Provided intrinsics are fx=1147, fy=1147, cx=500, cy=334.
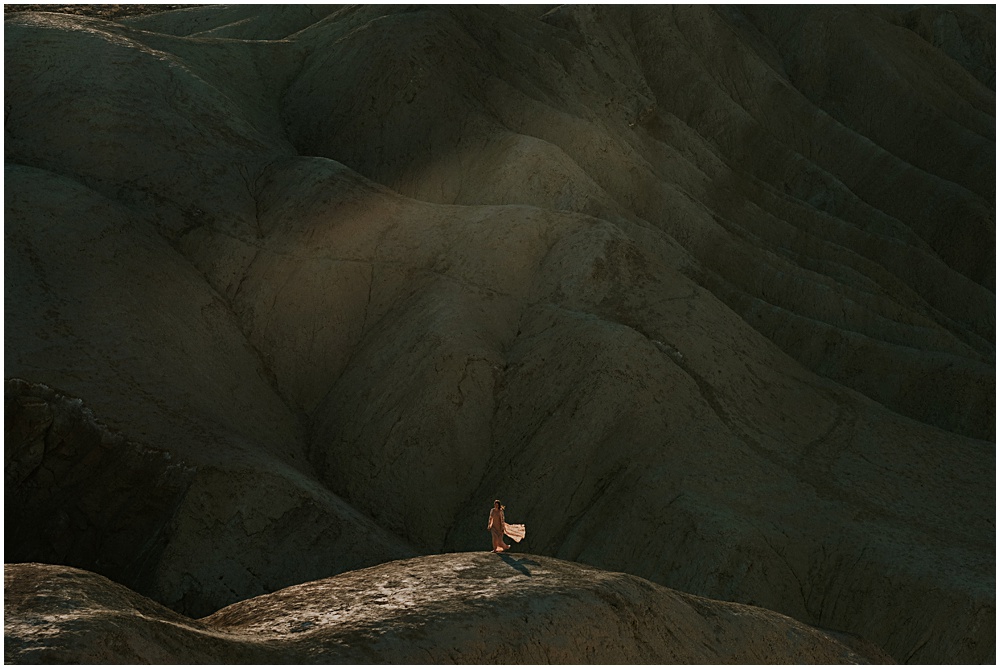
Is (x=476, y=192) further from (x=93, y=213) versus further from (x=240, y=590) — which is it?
(x=240, y=590)

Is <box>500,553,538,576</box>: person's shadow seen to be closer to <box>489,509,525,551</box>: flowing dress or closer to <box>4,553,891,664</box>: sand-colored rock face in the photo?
<box>4,553,891,664</box>: sand-colored rock face

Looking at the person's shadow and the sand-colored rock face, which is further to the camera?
the person's shadow

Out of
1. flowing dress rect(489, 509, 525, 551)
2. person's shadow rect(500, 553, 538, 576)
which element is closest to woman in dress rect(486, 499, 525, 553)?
flowing dress rect(489, 509, 525, 551)

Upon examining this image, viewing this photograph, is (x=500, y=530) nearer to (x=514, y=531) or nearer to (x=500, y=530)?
(x=500, y=530)

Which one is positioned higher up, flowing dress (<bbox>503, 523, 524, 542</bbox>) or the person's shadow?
flowing dress (<bbox>503, 523, 524, 542</bbox>)

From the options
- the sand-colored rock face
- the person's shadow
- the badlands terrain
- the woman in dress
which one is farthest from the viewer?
the woman in dress

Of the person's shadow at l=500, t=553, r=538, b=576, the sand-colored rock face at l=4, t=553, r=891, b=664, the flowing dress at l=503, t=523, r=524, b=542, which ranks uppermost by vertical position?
the flowing dress at l=503, t=523, r=524, b=542
